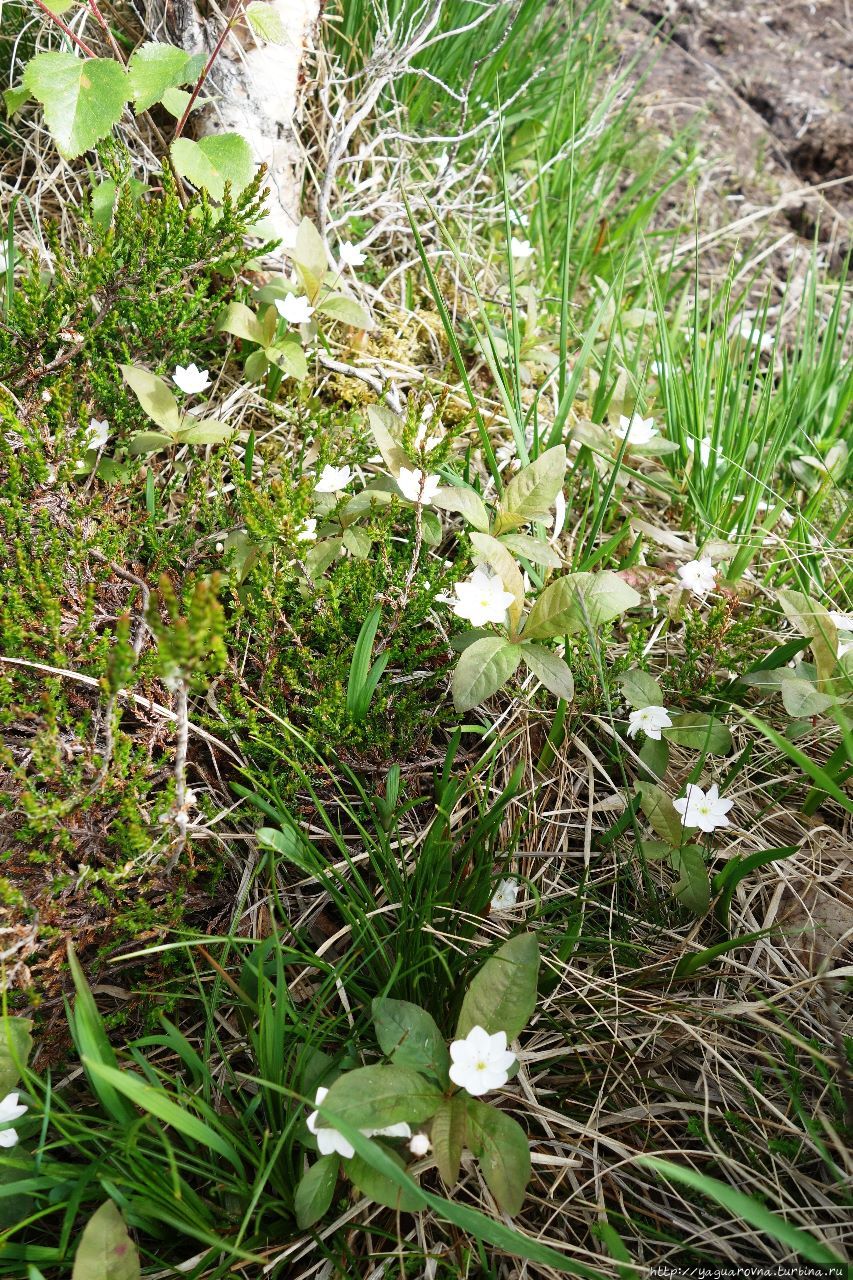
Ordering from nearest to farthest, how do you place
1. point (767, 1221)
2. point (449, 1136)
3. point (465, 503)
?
1. point (767, 1221)
2. point (449, 1136)
3. point (465, 503)

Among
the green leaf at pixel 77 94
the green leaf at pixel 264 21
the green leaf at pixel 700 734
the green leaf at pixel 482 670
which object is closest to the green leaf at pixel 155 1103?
the green leaf at pixel 482 670

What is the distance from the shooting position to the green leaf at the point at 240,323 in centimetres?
199

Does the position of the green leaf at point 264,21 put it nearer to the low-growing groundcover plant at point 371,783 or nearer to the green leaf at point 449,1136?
the low-growing groundcover plant at point 371,783

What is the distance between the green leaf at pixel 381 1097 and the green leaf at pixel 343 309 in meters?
1.69

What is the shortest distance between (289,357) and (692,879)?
4.84ft

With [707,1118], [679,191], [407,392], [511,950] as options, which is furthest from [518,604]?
[679,191]

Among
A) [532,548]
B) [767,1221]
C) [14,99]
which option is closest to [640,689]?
[532,548]

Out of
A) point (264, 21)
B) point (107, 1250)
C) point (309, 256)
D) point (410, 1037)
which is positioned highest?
point (264, 21)

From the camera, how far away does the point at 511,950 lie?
1309mm

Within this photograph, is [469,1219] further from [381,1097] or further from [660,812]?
[660,812]

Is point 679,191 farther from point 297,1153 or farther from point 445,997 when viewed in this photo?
point 297,1153

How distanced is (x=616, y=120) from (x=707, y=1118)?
339cm

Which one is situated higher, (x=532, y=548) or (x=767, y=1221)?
(x=532, y=548)

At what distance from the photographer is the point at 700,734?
1688 millimetres
